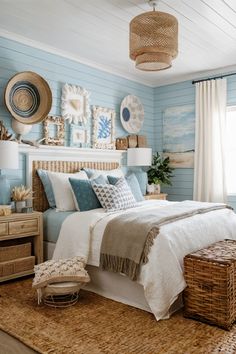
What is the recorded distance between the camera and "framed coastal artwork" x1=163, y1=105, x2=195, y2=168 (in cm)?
559

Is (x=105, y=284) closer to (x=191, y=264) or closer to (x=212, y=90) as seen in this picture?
(x=191, y=264)

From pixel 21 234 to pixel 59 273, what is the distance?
93cm

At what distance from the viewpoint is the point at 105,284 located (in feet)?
9.87

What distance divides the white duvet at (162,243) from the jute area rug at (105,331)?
190mm

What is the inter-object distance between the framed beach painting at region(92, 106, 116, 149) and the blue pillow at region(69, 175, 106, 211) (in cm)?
129

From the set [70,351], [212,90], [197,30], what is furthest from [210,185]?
[70,351]

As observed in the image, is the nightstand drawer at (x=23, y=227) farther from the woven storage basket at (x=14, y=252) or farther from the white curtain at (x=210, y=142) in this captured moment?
the white curtain at (x=210, y=142)

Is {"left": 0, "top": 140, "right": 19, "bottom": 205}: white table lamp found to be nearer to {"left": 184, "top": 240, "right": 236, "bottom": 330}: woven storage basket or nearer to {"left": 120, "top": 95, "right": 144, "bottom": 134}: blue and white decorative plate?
{"left": 184, "top": 240, "right": 236, "bottom": 330}: woven storage basket

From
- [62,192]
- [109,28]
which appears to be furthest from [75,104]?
[62,192]

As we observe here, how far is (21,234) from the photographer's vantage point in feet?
11.2

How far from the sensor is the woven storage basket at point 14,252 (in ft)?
10.8

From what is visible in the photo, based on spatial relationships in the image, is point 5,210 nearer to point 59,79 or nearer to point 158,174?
point 59,79

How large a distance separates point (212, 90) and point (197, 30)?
5.35 feet

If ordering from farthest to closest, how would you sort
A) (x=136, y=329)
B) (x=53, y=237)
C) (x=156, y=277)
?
(x=53, y=237) < (x=156, y=277) < (x=136, y=329)
